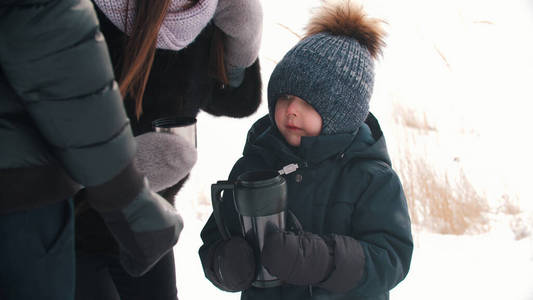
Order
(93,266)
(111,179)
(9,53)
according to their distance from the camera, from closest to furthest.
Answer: (9,53) → (111,179) → (93,266)

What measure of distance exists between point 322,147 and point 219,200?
279 millimetres

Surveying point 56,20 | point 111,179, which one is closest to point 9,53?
point 56,20

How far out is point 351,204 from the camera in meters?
1.12

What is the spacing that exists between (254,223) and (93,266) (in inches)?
20.0

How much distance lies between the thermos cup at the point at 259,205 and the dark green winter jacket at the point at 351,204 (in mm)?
102

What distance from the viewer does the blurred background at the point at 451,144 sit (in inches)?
81.1

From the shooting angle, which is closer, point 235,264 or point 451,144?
point 235,264

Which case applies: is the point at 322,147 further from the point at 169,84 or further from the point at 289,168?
the point at 169,84

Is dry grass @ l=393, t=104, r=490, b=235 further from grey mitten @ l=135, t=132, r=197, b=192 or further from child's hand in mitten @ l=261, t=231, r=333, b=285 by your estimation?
grey mitten @ l=135, t=132, r=197, b=192

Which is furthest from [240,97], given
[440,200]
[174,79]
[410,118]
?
[410,118]

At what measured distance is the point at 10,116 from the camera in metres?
0.76

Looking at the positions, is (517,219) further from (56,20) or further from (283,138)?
(56,20)

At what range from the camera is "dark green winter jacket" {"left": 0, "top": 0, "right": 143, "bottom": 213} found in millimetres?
687

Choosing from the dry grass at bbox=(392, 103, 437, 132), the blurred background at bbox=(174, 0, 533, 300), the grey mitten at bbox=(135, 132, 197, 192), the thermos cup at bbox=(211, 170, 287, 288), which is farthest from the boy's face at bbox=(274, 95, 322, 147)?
the dry grass at bbox=(392, 103, 437, 132)
